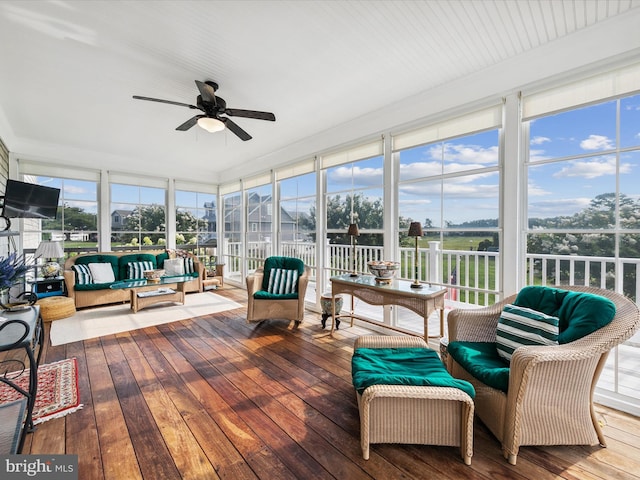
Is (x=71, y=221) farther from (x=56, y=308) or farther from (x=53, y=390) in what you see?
(x=53, y=390)

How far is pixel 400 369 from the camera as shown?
6.04 ft

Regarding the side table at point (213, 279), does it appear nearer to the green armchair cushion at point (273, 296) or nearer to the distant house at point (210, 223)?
the distant house at point (210, 223)

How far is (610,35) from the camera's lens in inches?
83.4

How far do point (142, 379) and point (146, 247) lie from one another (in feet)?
15.1

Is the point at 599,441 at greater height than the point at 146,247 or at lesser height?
lesser

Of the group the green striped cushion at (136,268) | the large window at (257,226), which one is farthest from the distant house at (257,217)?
the green striped cushion at (136,268)

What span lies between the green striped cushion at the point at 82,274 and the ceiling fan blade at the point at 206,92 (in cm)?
403

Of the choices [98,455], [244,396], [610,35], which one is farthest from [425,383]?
[610,35]

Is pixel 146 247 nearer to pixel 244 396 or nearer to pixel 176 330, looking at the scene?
pixel 176 330

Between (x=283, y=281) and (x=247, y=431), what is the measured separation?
2.37 meters

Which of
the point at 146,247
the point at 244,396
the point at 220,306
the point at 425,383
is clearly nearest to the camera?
the point at 425,383

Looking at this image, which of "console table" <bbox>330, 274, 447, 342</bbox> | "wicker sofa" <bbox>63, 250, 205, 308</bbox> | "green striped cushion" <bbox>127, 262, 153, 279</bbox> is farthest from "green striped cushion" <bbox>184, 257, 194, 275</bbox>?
"console table" <bbox>330, 274, 447, 342</bbox>

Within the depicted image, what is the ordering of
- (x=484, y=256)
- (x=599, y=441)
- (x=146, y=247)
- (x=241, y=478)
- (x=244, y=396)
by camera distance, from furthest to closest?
(x=146, y=247)
(x=484, y=256)
(x=244, y=396)
(x=599, y=441)
(x=241, y=478)

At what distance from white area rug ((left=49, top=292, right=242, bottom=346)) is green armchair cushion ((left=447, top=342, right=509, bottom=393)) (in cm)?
374
